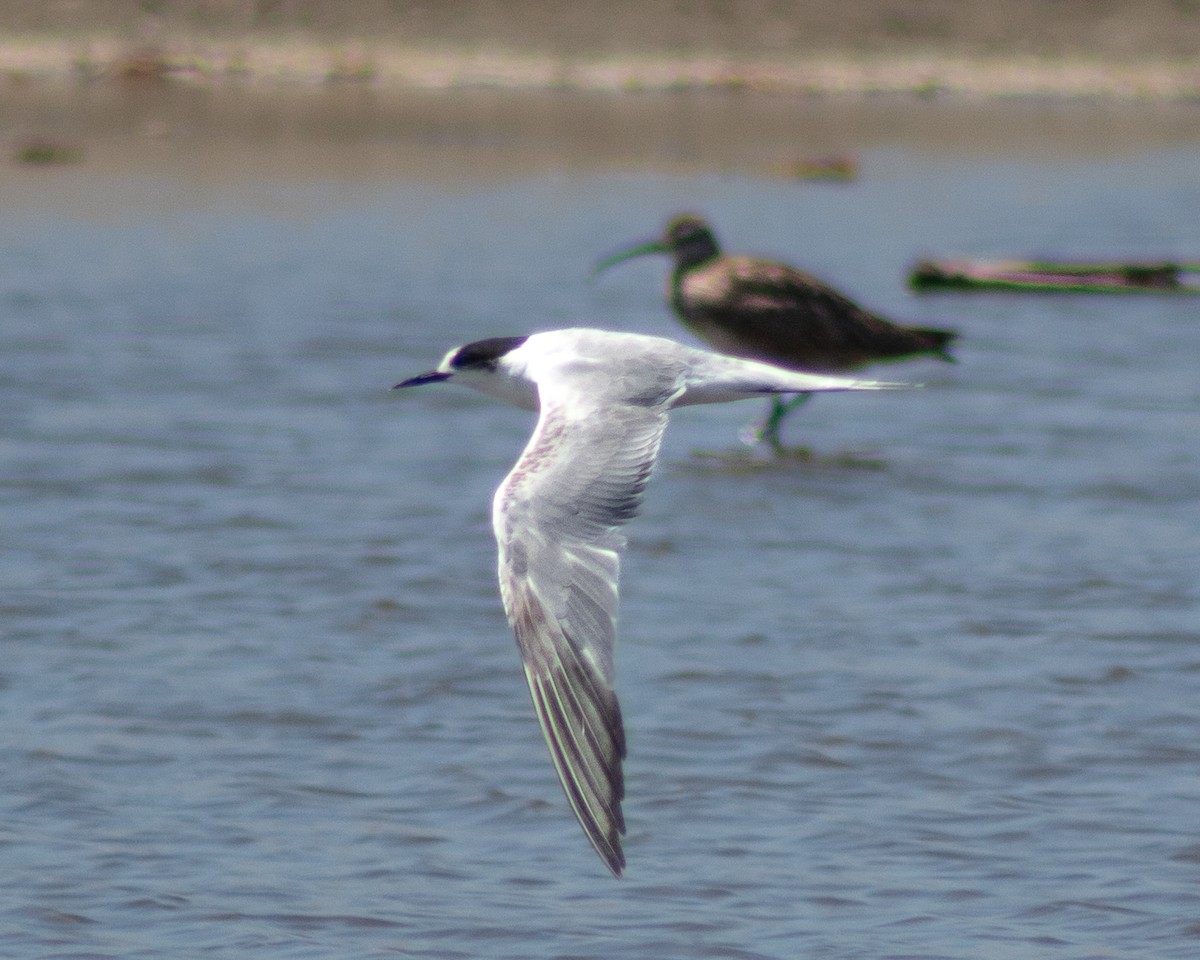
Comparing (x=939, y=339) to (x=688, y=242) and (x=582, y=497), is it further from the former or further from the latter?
(x=582, y=497)

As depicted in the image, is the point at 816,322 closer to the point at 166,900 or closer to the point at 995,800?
the point at 995,800

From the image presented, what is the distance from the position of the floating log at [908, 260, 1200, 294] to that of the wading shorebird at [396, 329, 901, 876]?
32.4 ft

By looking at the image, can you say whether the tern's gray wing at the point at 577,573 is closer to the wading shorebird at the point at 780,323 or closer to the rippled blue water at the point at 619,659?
the rippled blue water at the point at 619,659

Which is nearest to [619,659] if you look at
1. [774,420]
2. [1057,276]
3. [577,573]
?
[577,573]

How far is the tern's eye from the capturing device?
6344mm

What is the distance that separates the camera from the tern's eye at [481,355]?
20.8 feet

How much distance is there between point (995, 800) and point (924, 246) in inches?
605

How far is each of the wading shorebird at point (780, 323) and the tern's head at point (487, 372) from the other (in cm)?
508

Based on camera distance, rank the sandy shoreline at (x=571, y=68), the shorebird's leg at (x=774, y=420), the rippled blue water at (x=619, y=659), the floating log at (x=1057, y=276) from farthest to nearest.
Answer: the sandy shoreline at (x=571, y=68)
the floating log at (x=1057, y=276)
the shorebird's leg at (x=774, y=420)
the rippled blue water at (x=619, y=659)

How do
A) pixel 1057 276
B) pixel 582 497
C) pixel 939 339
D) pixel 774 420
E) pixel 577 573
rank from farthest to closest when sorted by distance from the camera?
1. pixel 1057 276
2. pixel 939 339
3. pixel 774 420
4. pixel 582 497
5. pixel 577 573

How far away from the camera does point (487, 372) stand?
6340 millimetres

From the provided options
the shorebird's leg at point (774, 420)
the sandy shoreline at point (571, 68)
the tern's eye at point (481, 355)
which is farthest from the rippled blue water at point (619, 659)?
the sandy shoreline at point (571, 68)

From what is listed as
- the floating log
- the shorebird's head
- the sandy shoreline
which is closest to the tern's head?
the shorebird's head

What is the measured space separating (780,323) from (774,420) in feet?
1.65
